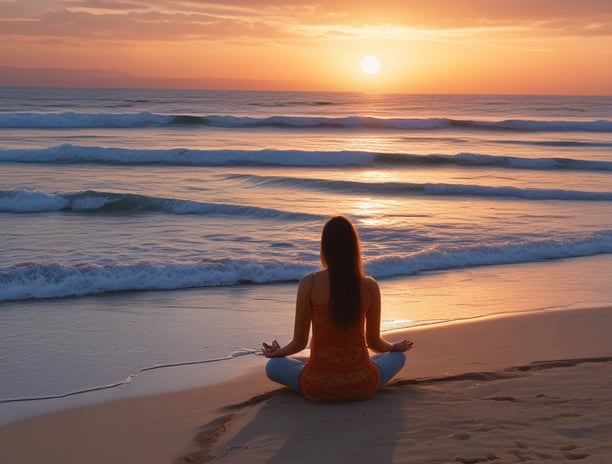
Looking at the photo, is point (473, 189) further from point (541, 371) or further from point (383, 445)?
point (383, 445)

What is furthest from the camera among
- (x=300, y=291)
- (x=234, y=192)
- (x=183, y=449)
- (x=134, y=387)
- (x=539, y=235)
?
(x=234, y=192)

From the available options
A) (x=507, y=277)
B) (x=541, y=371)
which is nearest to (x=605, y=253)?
(x=507, y=277)

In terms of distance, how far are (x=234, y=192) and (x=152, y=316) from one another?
10168 mm

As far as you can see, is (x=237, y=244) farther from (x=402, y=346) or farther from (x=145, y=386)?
(x=402, y=346)

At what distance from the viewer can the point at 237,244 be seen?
440 inches

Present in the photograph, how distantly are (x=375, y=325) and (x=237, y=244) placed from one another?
6.35 metres

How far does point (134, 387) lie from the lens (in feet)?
18.4

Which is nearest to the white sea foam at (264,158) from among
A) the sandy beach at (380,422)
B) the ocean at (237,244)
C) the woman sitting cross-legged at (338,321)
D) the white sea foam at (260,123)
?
the ocean at (237,244)

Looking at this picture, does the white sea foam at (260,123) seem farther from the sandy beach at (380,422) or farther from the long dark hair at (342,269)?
the long dark hair at (342,269)

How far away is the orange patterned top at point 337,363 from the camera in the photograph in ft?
15.8

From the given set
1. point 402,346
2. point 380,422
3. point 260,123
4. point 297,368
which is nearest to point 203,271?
point 297,368

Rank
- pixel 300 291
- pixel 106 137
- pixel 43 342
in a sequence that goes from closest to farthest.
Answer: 1. pixel 300 291
2. pixel 43 342
3. pixel 106 137

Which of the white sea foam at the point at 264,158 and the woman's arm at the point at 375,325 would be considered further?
the white sea foam at the point at 264,158

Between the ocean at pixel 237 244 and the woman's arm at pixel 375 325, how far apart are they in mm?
1399
